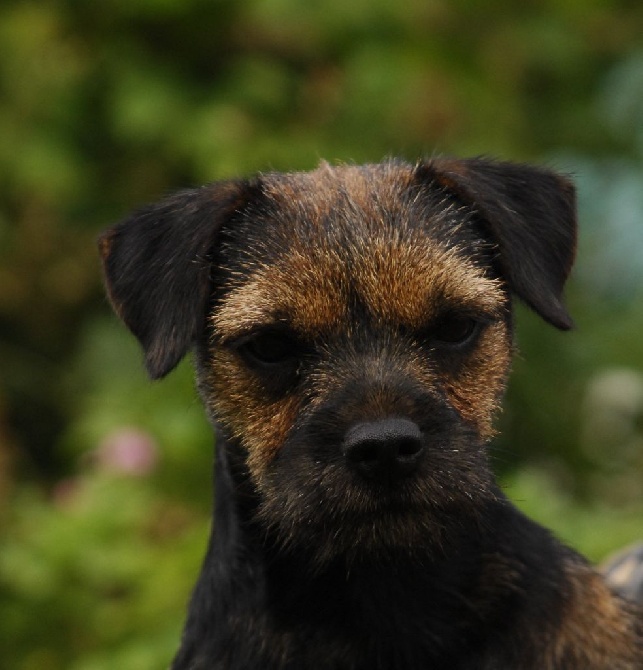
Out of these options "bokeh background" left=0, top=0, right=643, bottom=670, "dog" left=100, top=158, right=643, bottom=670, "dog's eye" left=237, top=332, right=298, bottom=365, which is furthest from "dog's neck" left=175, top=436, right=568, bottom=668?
"bokeh background" left=0, top=0, right=643, bottom=670

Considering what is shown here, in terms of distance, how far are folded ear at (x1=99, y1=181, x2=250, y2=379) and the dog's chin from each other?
1.64 ft

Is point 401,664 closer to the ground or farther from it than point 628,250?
farther from it

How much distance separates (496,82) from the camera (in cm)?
875

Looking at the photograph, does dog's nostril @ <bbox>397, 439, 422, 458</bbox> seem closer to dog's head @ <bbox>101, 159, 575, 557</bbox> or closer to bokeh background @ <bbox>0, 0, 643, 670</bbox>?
dog's head @ <bbox>101, 159, 575, 557</bbox>

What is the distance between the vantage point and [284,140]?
818 centimetres

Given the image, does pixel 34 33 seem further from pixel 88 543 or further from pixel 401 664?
pixel 401 664

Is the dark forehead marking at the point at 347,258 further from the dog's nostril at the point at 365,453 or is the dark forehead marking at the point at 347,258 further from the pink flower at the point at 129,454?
the pink flower at the point at 129,454

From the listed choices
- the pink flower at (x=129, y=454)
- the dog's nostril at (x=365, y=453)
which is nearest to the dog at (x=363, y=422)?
the dog's nostril at (x=365, y=453)

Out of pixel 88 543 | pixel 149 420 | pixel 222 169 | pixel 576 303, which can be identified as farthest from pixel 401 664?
pixel 576 303

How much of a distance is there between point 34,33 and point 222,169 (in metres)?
1.95

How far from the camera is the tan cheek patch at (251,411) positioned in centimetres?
362

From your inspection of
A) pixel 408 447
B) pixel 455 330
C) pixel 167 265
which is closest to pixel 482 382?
pixel 455 330

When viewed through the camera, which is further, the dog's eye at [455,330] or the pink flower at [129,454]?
the pink flower at [129,454]

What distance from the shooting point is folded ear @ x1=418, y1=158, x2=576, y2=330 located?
3766mm
